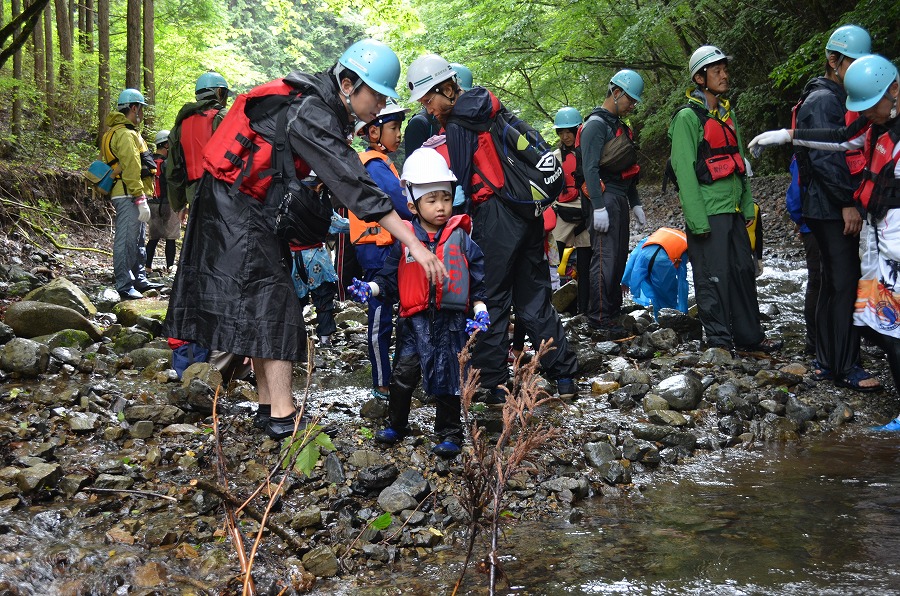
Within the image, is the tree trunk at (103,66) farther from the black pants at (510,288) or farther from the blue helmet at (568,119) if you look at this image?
the black pants at (510,288)

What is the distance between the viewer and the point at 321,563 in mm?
2967

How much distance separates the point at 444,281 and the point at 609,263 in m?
3.46

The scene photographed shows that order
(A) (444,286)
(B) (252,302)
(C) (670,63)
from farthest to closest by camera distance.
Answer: (C) (670,63)
(A) (444,286)
(B) (252,302)

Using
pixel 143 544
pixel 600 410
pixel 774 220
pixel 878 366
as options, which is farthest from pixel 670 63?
pixel 143 544

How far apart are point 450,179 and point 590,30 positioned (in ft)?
45.0

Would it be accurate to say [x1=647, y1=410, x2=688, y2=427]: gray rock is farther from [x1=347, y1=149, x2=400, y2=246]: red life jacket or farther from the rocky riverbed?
[x1=347, y1=149, x2=400, y2=246]: red life jacket

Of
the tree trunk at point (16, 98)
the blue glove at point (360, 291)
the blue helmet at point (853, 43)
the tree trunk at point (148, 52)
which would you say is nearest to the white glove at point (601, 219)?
the blue helmet at point (853, 43)

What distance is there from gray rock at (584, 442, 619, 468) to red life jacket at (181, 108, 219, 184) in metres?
4.67

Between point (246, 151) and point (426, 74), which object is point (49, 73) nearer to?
Answer: point (426, 74)

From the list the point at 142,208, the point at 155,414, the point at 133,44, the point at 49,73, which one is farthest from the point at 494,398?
the point at 49,73

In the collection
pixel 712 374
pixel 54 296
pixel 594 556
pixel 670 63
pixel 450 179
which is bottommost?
pixel 594 556

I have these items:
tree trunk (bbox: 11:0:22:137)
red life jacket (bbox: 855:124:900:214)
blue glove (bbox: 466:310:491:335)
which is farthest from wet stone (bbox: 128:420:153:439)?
tree trunk (bbox: 11:0:22:137)

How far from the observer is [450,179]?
4.40 metres

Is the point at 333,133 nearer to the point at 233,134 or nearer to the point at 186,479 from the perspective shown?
the point at 233,134
